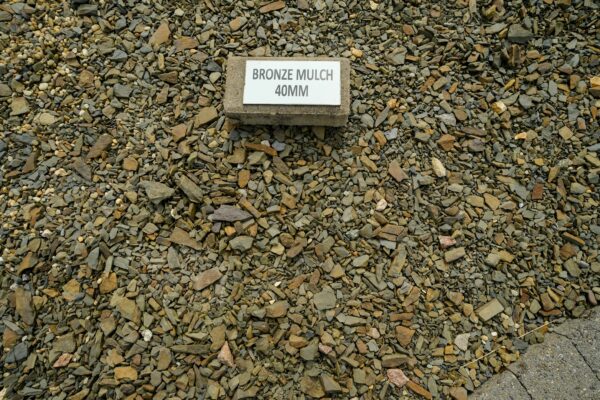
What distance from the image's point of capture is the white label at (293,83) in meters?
2.56

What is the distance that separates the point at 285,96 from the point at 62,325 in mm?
1777

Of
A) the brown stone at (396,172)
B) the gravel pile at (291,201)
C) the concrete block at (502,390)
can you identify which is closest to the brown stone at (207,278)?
the gravel pile at (291,201)

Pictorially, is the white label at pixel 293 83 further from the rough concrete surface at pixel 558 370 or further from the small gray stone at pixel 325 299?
the rough concrete surface at pixel 558 370

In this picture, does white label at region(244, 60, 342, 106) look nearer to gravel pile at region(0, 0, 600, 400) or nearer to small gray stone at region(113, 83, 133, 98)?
gravel pile at region(0, 0, 600, 400)

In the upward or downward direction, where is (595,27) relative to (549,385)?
upward

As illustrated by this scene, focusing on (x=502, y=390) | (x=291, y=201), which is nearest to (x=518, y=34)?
(x=291, y=201)

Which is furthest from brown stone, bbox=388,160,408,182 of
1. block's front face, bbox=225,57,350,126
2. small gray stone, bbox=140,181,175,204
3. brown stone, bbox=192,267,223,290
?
small gray stone, bbox=140,181,175,204

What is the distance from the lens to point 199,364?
2355 millimetres

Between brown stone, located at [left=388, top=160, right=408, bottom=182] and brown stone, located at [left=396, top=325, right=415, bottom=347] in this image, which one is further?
brown stone, located at [left=388, top=160, right=408, bottom=182]

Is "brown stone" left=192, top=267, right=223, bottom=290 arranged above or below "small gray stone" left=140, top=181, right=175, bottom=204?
below

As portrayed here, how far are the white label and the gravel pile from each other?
0.25 metres

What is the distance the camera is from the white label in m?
2.56

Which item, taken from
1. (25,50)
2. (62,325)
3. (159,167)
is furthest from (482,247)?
(25,50)

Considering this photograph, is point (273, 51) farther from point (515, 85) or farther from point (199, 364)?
point (199, 364)
